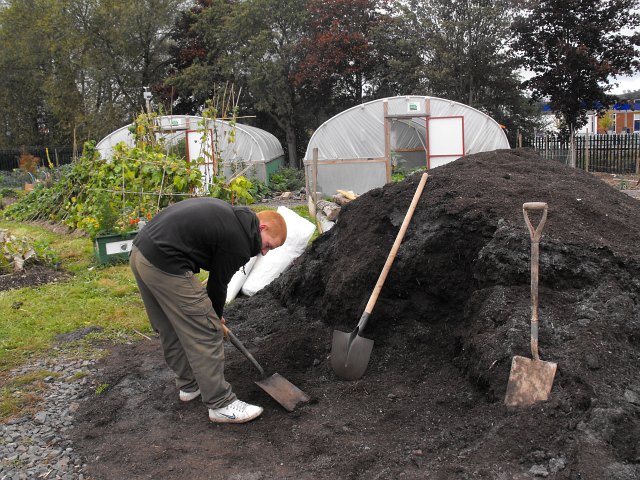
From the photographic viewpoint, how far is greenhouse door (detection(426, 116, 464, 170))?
16.1m

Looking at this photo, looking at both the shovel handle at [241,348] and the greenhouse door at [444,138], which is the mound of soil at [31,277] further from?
the greenhouse door at [444,138]

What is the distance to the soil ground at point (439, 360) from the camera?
306cm

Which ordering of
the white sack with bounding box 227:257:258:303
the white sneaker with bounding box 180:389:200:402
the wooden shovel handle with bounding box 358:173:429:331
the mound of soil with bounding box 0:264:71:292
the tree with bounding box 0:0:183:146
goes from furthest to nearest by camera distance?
the tree with bounding box 0:0:183:146, the mound of soil with bounding box 0:264:71:292, the white sack with bounding box 227:257:258:303, the wooden shovel handle with bounding box 358:173:429:331, the white sneaker with bounding box 180:389:200:402

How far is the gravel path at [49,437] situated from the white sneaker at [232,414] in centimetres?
79

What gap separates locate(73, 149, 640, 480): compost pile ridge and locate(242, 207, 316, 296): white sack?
3.79ft

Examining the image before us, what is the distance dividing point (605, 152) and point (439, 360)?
1871 cm

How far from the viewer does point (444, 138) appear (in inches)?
638

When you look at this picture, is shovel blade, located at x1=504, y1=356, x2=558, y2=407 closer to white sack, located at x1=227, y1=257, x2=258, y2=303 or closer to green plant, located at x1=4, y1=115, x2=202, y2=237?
white sack, located at x1=227, y1=257, x2=258, y2=303

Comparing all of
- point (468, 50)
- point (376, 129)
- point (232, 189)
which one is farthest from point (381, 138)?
point (232, 189)

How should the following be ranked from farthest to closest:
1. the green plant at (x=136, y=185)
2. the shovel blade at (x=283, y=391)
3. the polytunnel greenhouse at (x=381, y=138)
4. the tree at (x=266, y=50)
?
the tree at (x=266, y=50) < the polytunnel greenhouse at (x=381, y=138) < the green plant at (x=136, y=185) < the shovel blade at (x=283, y=391)

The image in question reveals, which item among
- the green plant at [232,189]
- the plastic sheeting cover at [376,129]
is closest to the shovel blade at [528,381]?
the green plant at [232,189]

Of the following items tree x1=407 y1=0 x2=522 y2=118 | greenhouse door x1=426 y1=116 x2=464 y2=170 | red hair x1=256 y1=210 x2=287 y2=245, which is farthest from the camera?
tree x1=407 y1=0 x2=522 y2=118

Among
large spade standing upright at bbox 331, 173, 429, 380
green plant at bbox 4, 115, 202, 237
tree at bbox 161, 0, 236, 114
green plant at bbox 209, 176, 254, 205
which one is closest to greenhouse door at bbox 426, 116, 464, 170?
green plant at bbox 4, 115, 202, 237

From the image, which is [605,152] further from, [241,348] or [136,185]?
[241,348]
